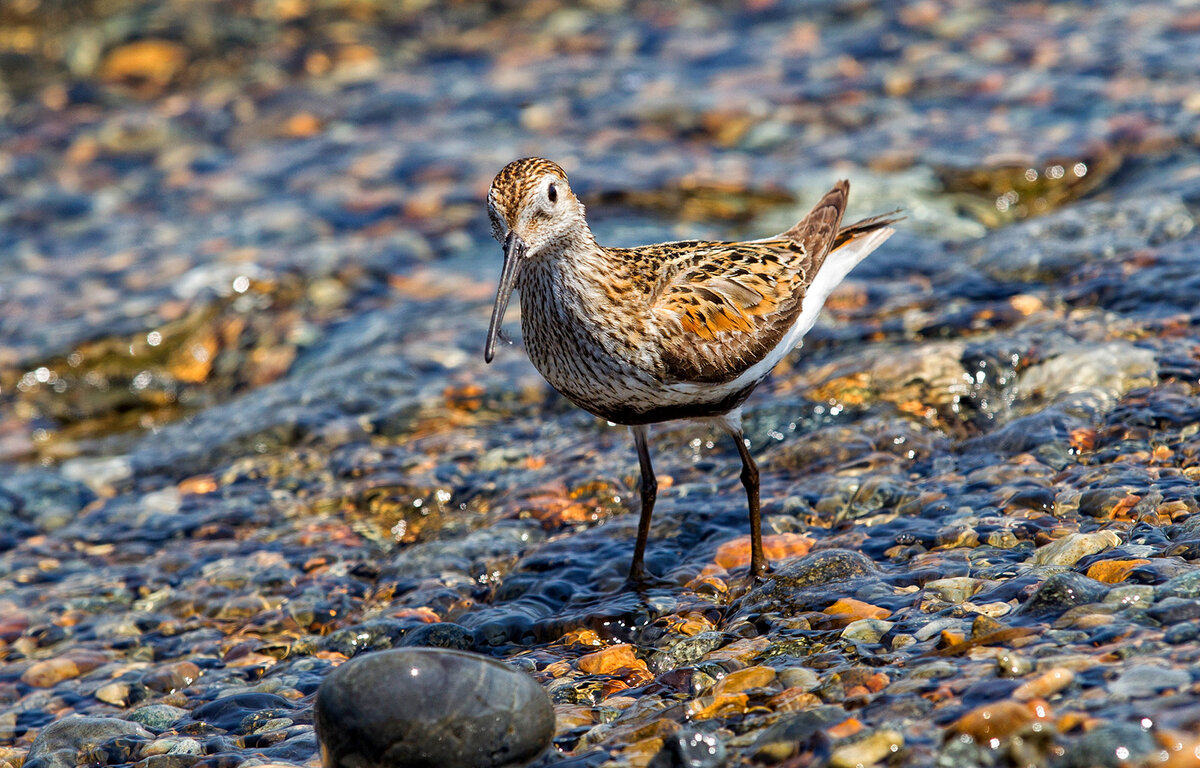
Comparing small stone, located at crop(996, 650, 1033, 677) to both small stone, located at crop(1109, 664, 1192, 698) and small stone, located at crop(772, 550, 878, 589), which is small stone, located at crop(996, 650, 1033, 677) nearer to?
small stone, located at crop(1109, 664, 1192, 698)

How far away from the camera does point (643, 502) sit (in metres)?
6.62

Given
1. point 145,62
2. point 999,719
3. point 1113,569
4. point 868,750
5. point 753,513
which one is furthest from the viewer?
A: point 145,62

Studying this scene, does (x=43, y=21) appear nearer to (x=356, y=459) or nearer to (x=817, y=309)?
(x=356, y=459)

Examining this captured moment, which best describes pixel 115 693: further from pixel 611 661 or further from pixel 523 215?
pixel 523 215

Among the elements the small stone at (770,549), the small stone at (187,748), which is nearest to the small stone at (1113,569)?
the small stone at (770,549)

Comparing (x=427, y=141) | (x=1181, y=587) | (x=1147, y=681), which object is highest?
(x=427, y=141)

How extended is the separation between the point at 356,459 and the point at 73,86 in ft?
29.2

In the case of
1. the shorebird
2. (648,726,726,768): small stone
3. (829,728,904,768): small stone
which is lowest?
(648,726,726,768): small stone

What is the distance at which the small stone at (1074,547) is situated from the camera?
5.54m

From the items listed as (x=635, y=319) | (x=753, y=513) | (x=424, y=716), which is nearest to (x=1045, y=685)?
(x=753, y=513)

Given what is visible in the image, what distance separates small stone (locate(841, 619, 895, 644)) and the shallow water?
0.06 feet

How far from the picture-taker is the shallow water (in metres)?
5.24

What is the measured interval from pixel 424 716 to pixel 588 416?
160 inches

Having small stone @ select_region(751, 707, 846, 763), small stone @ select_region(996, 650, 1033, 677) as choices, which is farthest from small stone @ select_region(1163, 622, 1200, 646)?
small stone @ select_region(751, 707, 846, 763)
